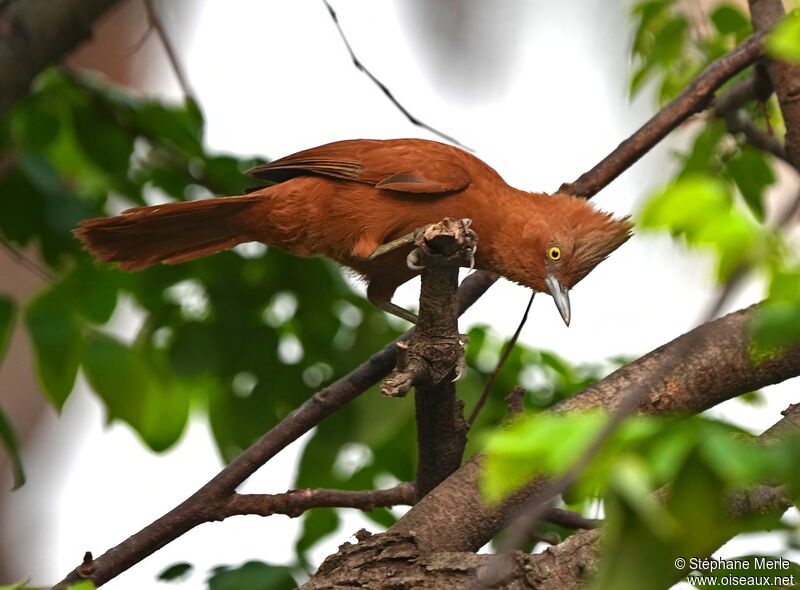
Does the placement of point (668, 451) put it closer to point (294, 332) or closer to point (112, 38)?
point (294, 332)

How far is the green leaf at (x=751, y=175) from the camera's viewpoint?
414 centimetres

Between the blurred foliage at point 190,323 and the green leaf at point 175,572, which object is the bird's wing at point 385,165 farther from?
the green leaf at point 175,572

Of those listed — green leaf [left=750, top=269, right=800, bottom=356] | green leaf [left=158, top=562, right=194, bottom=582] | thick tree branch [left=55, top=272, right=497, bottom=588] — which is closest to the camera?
green leaf [left=750, top=269, right=800, bottom=356]

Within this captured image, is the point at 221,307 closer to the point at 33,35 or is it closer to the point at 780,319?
the point at 33,35

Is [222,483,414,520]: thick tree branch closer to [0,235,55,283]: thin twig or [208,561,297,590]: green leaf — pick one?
[208,561,297,590]: green leaf


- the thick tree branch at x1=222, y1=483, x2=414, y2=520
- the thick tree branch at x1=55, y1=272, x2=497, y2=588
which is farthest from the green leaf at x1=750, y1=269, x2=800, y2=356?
the thick tree branch at x1=222, y1=483, x2=414, y2=520

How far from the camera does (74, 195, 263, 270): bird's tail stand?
426 centimetres

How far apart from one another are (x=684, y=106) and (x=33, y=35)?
2433 mm

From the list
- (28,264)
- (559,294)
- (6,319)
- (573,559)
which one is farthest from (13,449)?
(559,294)

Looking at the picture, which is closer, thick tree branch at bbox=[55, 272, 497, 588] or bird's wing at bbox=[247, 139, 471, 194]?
thick tree branch at bbox=[55, 272, 497, 588]

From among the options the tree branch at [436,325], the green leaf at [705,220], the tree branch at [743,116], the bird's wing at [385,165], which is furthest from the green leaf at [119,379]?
the green leaf at [705,220]

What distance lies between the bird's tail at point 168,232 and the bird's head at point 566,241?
1.15m

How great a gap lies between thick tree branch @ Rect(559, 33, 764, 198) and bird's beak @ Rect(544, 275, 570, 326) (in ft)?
1.59

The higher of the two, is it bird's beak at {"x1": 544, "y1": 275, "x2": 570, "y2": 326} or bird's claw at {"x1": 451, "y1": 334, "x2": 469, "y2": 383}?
bird's beak at {"x1": 544, "y1": 275, "x2": 570, "y2": 326}
